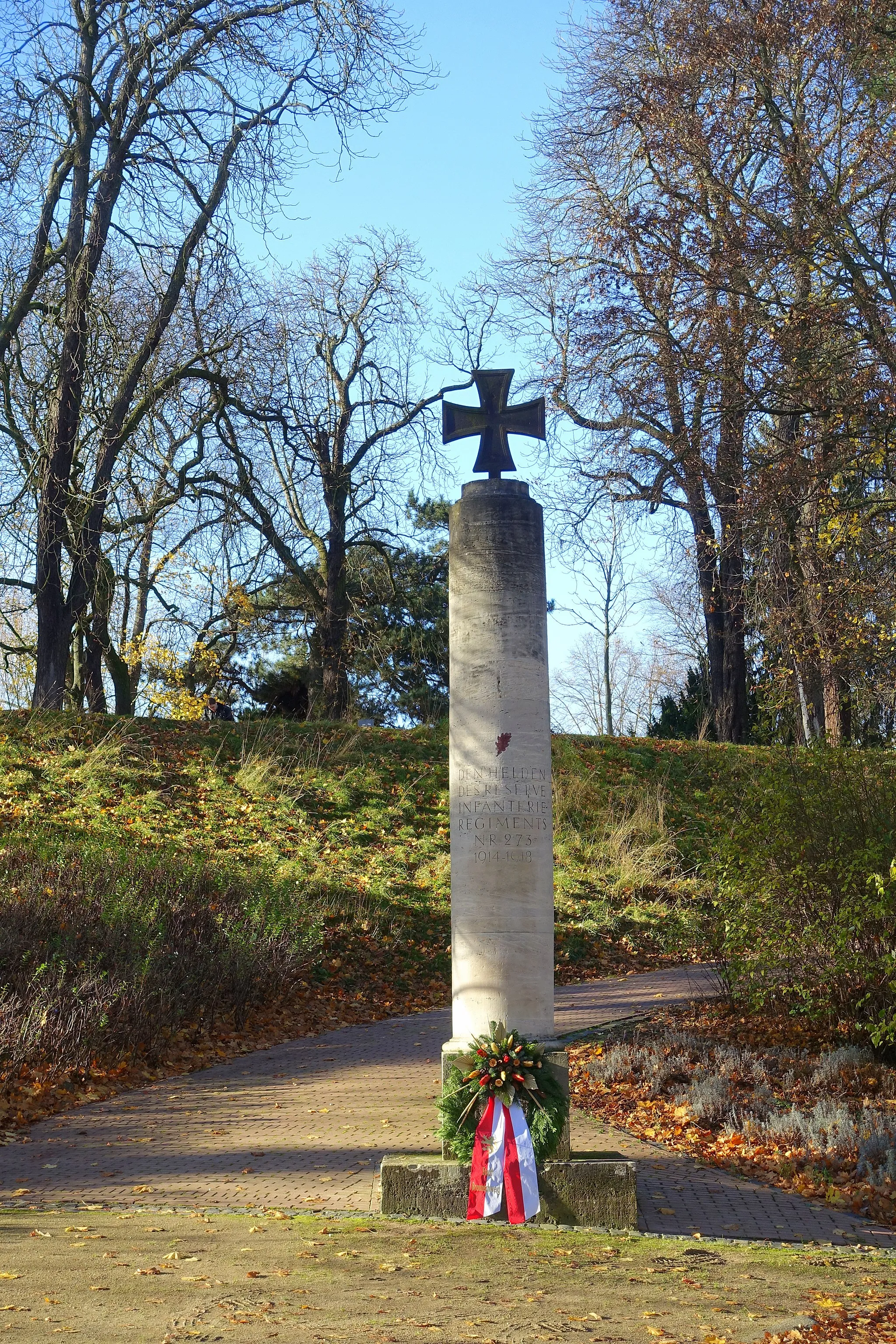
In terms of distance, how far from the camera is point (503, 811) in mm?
6781

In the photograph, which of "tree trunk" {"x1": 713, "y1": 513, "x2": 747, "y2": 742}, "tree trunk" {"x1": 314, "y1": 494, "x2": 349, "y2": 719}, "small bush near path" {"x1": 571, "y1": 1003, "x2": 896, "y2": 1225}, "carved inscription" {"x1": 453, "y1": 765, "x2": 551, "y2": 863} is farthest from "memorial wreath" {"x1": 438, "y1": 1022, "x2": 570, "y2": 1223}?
"tree trunk" {"x1": 314, "y1": 494, "x2": 349, "y2": 719}

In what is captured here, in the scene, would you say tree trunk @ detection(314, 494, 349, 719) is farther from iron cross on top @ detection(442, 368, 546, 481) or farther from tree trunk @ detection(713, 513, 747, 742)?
iron cross on top @ detection(442, 368, 546, 481)

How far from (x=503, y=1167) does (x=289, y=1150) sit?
1.71 meters

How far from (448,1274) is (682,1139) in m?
3.01

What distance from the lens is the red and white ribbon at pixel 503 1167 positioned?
19.9ft

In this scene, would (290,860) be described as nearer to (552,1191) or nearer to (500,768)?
(500,768)

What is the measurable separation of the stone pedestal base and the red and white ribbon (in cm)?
7

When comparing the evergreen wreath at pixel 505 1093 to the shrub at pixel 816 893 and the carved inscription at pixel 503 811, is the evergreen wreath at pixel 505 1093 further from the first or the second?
the shrub at pixel 816 893

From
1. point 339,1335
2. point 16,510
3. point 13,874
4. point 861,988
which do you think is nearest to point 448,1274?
point 339,1335

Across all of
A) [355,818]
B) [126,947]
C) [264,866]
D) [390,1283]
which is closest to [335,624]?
[355,818]

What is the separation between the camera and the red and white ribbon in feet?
19.9

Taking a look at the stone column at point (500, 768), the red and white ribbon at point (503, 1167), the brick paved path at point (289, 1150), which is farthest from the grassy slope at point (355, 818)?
the red and white ribbon at point (503, 1167)

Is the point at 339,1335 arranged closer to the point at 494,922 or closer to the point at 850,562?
the point at 494,922

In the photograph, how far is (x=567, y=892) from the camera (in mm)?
16938
